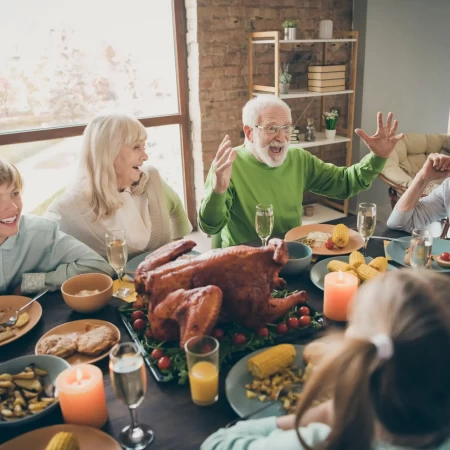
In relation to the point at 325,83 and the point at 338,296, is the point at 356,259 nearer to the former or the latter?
the point at 338,296

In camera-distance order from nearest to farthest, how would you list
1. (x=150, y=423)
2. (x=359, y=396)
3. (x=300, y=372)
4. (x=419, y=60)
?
(x=359, y=396) → (x=150, y=423) → (x=300, y=372) → (x=419, y=60)

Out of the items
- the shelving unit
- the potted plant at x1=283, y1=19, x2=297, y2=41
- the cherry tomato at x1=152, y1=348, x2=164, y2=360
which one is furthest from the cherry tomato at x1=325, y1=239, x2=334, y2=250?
the potted plant at x1=283, y1=19, x2=297, y2=41

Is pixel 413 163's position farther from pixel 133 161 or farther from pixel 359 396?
pixel 359 396

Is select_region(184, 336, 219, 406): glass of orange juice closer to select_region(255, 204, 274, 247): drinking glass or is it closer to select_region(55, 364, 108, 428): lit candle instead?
select_region(55, 364, 108, 428): lit candle

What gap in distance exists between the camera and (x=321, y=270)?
158cm

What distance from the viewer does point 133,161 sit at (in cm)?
205

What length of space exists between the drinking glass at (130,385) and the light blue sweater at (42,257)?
2.33ft

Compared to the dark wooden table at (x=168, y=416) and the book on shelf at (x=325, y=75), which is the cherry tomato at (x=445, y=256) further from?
the book on shelf at (x=325, y=75)

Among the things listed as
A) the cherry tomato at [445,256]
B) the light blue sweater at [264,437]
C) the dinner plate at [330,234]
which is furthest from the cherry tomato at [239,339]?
the cherry tomato at [445,256]

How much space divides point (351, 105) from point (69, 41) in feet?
7.86

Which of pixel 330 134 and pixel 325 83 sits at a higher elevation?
pixel 325 83

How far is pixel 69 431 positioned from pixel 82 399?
0.23 ft

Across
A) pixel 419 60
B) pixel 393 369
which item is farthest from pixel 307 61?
pixel 393 369

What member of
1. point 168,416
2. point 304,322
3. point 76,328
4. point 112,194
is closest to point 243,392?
point 168,416
